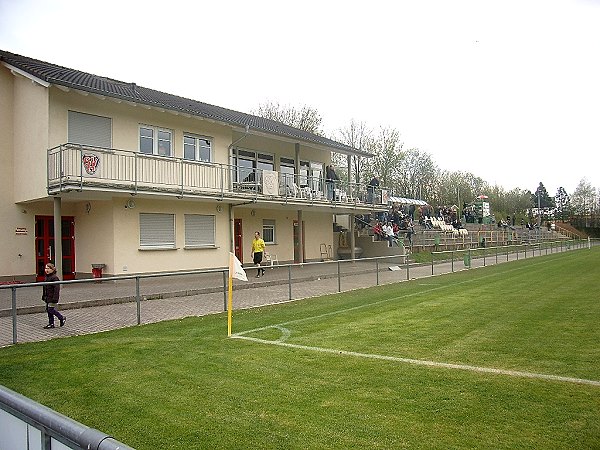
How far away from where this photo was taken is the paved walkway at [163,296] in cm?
1112

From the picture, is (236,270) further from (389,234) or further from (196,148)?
(389,234)

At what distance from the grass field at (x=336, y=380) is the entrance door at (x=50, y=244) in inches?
475

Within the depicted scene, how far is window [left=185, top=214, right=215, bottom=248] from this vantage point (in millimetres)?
23998

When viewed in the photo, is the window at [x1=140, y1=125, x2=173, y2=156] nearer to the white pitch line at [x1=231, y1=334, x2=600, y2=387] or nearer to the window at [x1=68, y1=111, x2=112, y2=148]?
the window at [x1=68, y1=111, x2=112, y2=148]

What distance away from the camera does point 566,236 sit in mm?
79062

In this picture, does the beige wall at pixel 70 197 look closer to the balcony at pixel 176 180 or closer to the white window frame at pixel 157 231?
the white window frame at pixel 157 231

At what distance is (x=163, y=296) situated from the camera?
15.6 meters

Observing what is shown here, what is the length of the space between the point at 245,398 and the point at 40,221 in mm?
18675

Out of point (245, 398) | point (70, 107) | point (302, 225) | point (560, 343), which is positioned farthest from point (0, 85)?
point (560, 343)

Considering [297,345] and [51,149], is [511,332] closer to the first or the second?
[297,345]

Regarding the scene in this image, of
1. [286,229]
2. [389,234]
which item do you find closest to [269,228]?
[286,229]

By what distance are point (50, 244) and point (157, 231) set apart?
14.3 ft

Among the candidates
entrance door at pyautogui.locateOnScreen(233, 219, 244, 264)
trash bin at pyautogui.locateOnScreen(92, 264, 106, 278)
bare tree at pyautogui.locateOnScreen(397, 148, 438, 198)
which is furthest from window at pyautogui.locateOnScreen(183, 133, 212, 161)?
bare tree at pyautogui.locateOnScreen(397, 148, 438, 198)

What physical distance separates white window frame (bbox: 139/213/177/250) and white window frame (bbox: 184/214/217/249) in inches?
34.7
